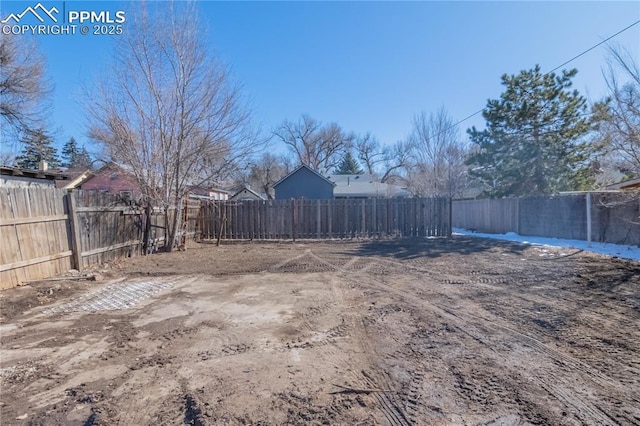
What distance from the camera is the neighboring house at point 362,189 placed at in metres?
30.0

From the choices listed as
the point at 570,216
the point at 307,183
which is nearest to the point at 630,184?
the point at 570,216

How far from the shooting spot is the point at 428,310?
14.8ft

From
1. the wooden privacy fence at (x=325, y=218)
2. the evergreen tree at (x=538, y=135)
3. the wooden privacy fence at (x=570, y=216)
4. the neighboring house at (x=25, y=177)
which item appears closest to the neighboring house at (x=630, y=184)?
the wooden privacy fence at (x=570, y=216)

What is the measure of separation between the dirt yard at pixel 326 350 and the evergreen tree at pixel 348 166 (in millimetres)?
36484

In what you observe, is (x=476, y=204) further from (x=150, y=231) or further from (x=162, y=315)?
(x=162, y=315)

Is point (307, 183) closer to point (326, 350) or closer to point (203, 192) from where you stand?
point (203, 192)

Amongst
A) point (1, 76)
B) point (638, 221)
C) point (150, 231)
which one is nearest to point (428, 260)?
point (638, 221)

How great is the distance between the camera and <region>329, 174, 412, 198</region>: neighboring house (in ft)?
98.3

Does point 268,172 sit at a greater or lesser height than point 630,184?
greater

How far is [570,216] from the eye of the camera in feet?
37.7

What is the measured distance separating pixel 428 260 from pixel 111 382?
7418 mm

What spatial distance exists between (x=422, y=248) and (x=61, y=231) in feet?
31.3

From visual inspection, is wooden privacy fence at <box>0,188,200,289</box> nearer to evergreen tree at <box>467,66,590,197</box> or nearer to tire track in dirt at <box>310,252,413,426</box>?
tire track in dirt at <box>310,252,413,426</box>

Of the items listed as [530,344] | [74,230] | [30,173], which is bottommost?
[530,344]
